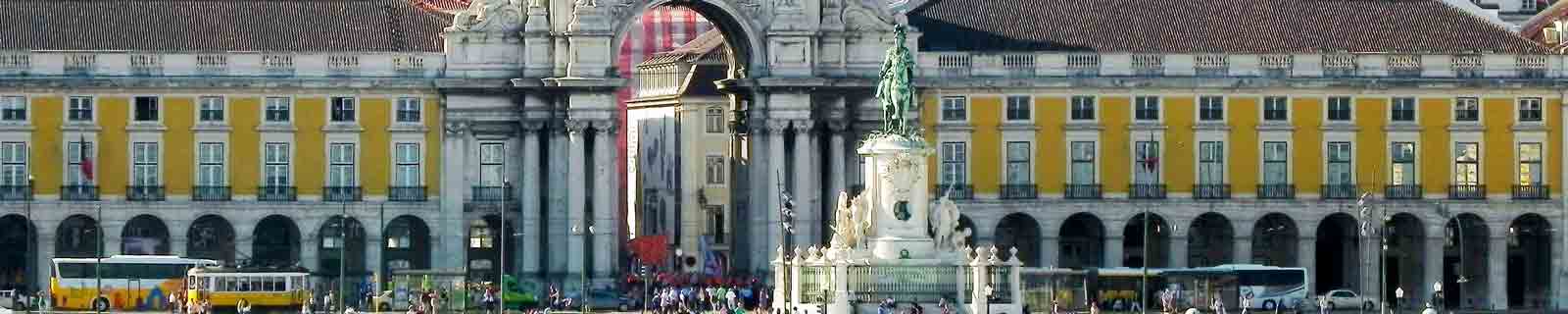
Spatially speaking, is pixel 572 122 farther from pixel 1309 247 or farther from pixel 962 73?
pixel 1309 247

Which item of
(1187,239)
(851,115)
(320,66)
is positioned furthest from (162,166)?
(1187,239)

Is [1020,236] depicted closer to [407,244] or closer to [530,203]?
[530,203]

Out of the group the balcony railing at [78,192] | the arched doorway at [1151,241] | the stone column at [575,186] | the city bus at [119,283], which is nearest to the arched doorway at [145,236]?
the balcony railing at [78,192]

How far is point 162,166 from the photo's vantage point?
16862 cm

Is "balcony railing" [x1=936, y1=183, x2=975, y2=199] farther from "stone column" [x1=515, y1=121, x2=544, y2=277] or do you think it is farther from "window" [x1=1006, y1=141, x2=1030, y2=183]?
"stone column" [x1=515, y1=121, x2=544, y2=277]

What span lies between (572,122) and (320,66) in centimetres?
767

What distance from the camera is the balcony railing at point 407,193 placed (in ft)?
557

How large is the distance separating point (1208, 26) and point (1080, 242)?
7.74 metres

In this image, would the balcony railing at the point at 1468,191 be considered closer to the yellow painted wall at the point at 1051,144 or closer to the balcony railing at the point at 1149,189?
the balcony railing at the point at 1149,189

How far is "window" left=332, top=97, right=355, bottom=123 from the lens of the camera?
169m

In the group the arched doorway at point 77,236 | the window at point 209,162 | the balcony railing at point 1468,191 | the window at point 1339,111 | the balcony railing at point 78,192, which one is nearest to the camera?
the balcony railing at point 78,192

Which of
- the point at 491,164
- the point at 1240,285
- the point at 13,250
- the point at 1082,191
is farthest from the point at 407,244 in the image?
the point at 1240,285

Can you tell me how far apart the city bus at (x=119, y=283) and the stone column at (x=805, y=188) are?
19291mm

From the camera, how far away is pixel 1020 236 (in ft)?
570
